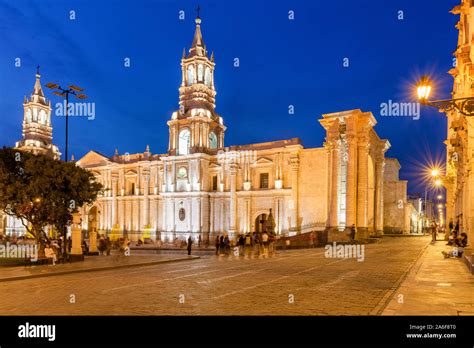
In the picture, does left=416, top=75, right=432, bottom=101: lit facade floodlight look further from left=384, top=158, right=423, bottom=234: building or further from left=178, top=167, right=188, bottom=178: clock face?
left=178, top=167, right=188, bottom=178: clock face

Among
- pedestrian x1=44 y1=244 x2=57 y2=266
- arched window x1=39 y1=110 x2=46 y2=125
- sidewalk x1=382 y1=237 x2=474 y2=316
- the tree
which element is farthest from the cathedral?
sidewalk x1=382 y1=237 x2=474 y2=316

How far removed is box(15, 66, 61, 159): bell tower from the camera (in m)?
65.5

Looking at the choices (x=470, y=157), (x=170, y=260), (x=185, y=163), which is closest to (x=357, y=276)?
(x=470, y=157)

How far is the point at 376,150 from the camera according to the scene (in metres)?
45.1

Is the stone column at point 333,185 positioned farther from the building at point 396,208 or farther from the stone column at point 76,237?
the stone column at point 76,237

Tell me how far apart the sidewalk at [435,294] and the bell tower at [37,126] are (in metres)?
64.6

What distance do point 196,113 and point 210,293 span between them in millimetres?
42540

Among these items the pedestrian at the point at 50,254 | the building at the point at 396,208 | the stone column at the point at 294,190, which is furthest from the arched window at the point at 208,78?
the pedestrian at the point at 50,254

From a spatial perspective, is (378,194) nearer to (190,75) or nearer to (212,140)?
(212,140)

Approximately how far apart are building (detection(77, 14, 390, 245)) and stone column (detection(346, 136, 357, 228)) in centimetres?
9

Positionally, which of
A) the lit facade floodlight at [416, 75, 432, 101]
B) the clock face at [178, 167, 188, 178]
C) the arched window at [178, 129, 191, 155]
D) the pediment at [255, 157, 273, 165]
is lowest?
the clock face at [178, 167, 188, 178]

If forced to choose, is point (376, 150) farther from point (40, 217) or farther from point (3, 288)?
point (3, 288)

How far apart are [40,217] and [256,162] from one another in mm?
29401

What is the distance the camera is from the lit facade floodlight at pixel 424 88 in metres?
9.52
